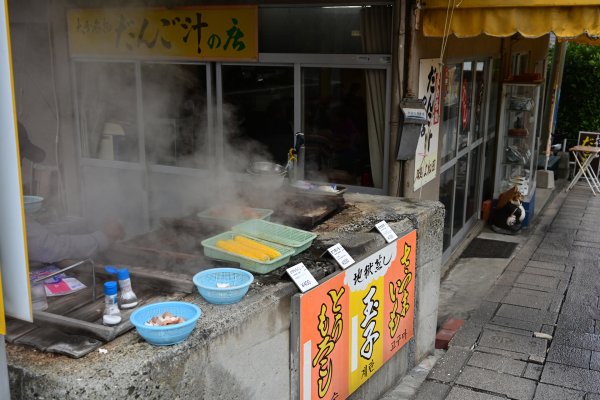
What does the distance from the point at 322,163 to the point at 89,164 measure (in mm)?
3588

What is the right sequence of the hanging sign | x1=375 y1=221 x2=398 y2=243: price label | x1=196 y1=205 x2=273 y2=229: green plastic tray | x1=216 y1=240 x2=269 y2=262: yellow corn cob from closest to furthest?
x1=216 y1=240 x2=269 y2=262: yellow corn cob → x1=196 y1=205 x2=273 y2=229: green plastic tray → x1=375 y1=221 x2=398 y2=243: price label → the hanging sign

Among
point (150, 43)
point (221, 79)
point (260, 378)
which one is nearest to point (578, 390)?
point (260, 378)

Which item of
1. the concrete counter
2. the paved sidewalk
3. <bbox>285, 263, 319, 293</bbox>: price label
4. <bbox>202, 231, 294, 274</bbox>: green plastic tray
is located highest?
<bbox>202, 231, 294, 274</bbox>: green plastic tray

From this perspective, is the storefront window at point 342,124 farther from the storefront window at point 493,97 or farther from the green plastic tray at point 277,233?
the storefront window at point 493,97

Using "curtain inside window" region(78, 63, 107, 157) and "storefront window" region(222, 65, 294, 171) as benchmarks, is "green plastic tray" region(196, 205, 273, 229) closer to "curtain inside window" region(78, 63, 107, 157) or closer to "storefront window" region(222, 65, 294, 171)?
"storefront window" region(222, 65, 294, 171)

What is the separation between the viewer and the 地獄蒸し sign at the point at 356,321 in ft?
11.4

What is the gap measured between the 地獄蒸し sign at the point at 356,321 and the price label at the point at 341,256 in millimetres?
48

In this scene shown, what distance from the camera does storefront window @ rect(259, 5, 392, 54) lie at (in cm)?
604

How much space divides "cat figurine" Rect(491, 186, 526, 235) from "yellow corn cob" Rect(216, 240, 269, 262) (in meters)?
6.63

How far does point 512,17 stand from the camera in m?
5.30

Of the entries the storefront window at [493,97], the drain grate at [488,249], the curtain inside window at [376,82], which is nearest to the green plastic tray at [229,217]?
the curtain inside window at [376,82]

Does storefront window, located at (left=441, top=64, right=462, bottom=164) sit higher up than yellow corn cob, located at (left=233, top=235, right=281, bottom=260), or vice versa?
storefront window, located at (left=441, top=64, right=462, bottom=164)

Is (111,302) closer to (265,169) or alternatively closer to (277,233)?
(277,233)

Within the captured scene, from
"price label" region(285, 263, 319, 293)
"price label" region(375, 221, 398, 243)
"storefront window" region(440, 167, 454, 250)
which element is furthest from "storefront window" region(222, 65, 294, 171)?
"price label" region(285, 263, 319, 293)
